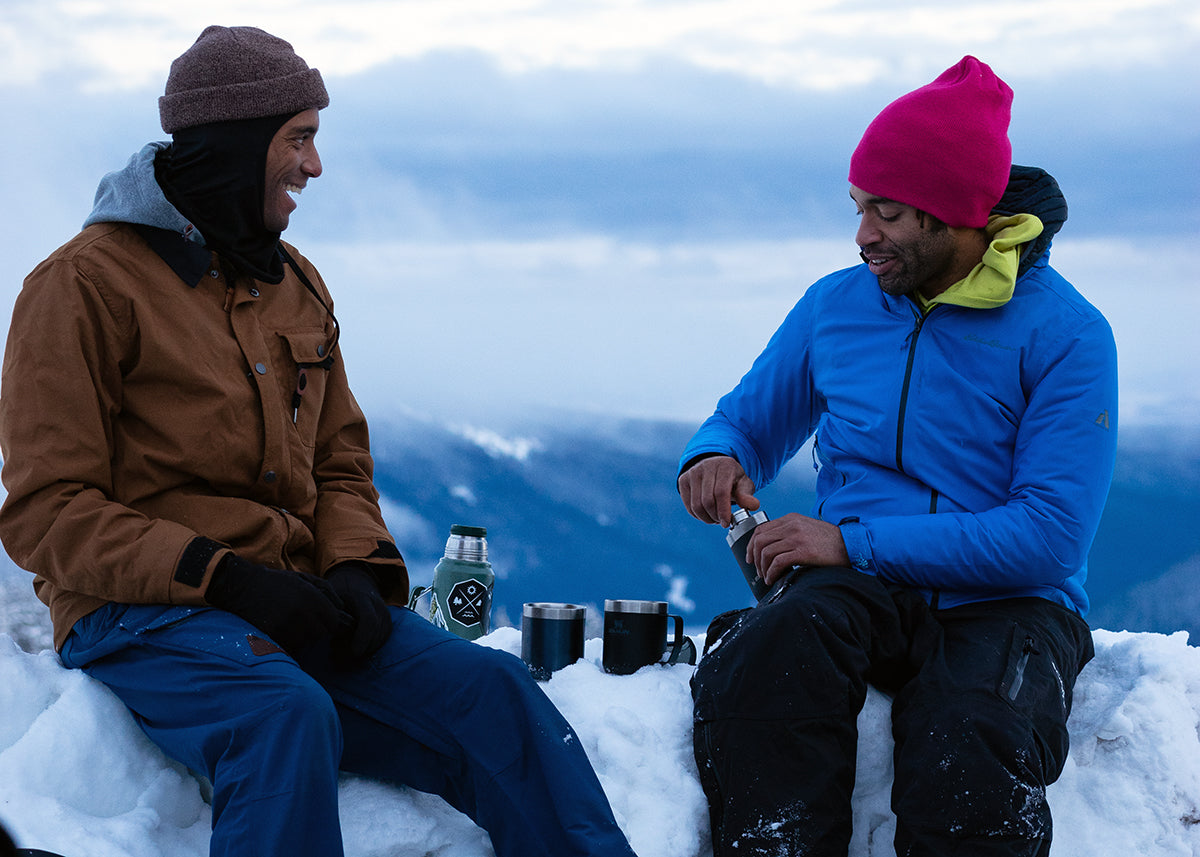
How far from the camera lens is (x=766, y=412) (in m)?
3.65

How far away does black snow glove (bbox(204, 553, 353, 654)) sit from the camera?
254 centimetres

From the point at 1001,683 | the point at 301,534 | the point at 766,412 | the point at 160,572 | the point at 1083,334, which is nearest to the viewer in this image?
the point at 160,572

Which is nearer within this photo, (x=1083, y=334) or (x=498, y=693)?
(x=498, y=693)

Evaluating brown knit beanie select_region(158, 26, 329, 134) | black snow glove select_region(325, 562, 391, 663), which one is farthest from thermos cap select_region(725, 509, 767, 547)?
brown knit beanie select_region(158, 26, 329, 134)

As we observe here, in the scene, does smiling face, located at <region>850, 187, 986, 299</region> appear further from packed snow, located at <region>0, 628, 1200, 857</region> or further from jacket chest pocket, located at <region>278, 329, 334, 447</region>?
jacket chest pocket, located at <region>278, 329, 334, 447</region>

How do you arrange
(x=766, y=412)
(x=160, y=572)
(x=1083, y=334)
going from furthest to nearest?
(x=766, y=412) < (x=1083, y=334) < (x=160, y=572)

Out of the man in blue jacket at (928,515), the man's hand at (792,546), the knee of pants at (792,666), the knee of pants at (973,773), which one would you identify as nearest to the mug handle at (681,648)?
the man in blue jacket at (928,515)

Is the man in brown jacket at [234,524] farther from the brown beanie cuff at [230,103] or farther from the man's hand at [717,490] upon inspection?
the man's hand at [717,490]

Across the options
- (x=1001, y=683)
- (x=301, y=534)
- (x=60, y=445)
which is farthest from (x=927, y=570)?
(x=60, y=445)

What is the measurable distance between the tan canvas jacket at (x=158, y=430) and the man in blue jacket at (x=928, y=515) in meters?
1.04

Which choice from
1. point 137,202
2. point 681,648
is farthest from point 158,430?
point 681,648

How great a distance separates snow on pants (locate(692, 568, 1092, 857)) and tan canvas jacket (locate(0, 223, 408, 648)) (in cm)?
98

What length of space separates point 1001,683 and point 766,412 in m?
1.22

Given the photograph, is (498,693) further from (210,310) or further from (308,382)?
Answer: (210,310)
